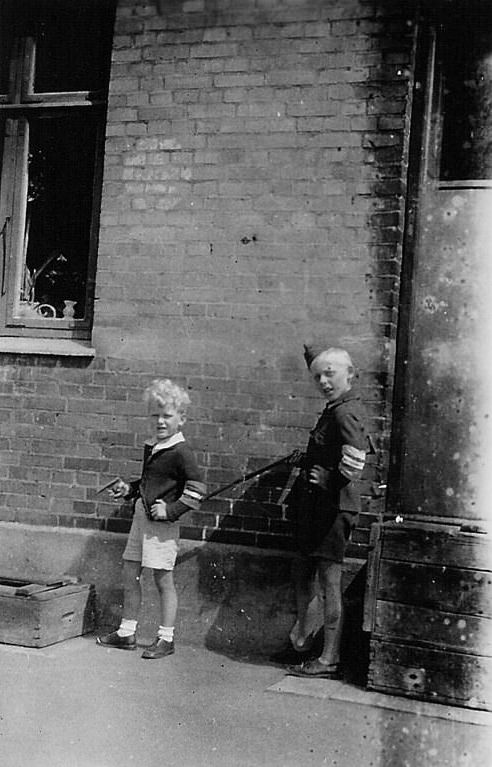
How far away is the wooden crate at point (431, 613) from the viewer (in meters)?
4.52

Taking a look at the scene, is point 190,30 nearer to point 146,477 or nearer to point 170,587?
point 146,477

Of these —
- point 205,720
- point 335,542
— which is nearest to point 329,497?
point 335,542

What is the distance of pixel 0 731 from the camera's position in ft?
13.0

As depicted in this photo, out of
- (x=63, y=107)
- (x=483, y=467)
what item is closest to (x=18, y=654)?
(x=483, y=467)

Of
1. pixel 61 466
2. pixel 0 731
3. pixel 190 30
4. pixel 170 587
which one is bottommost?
pixel 0 731

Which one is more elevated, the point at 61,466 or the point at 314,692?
the point at 61,466

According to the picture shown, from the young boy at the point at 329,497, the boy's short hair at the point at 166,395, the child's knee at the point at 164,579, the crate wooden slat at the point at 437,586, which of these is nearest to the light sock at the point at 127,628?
the child's knee at the point at 164,579

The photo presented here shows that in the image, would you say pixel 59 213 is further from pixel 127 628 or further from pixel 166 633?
pixel 166 633

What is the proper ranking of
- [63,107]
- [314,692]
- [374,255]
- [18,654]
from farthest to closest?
[63,107], [374,255], [18,654], [314,692]

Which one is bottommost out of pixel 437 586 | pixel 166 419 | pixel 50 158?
pixel 437 586

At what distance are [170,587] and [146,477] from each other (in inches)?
25.6

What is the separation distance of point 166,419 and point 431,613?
72.7 inches

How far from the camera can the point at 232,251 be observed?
568cm

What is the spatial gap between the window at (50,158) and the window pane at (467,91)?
7.72ft
